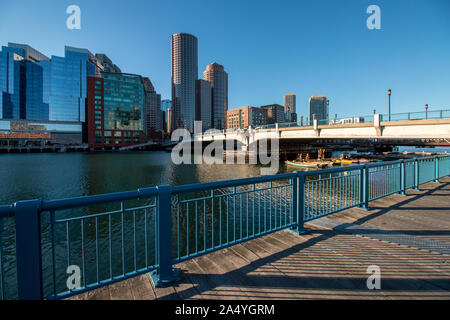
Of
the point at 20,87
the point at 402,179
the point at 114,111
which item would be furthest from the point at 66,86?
the point at 402,179

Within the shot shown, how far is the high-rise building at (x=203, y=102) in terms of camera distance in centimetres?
18200

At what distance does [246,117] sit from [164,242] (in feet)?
429

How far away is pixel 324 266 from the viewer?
10.5ft

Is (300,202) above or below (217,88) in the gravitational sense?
below

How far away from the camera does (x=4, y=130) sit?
300ft

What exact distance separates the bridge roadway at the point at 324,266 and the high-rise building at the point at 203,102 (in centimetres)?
17860

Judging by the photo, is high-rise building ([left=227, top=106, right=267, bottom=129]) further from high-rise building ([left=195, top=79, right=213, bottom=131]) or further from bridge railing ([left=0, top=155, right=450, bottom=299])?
bridge railing ([left=0, top=155, right=450, bottom=299])

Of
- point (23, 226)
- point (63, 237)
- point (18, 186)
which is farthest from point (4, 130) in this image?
point (23, 226)

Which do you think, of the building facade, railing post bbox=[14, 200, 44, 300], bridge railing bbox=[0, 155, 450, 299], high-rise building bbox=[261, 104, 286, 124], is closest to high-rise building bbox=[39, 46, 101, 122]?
the building facade

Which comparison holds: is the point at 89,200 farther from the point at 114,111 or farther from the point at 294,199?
the point at 114,111

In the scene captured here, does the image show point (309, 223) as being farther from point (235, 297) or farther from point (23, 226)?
point (23, 226)

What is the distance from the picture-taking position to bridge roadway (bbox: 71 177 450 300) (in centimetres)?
263

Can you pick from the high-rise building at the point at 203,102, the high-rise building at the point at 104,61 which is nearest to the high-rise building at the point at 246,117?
the high-rise building at the point at 203,102
